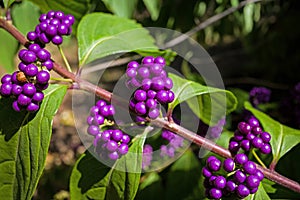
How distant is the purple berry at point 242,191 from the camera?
1.34 m

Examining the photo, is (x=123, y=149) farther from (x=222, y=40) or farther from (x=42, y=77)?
(x=222, y=40)

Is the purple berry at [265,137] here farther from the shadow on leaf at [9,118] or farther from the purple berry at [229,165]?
the shadow on leaf at [9,118]

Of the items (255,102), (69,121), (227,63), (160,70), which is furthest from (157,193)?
(227,63)

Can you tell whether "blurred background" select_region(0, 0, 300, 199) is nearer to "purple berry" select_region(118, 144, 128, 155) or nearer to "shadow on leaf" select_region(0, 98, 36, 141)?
"shadow on leaf" select_region(0, 98, 36, 141)

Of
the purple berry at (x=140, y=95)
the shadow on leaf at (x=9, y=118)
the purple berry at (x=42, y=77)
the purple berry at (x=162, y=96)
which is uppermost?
the purple berry at (x=42, y=77)

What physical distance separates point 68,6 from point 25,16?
382 mm

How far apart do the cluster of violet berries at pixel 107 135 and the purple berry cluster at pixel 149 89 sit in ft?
0.36

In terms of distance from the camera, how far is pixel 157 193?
2.15 meters

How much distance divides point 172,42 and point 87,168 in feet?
3.58

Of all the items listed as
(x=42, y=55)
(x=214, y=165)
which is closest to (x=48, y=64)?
(x=42, y=55)

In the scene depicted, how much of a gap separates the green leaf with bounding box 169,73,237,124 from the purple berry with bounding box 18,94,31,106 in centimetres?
45

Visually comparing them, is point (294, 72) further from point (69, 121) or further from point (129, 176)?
point (129, 176)

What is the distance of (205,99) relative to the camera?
69.7 inches

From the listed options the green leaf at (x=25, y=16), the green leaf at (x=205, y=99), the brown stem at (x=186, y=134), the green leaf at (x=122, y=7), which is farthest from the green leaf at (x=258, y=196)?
the green leaf at (x=25, y=16)
